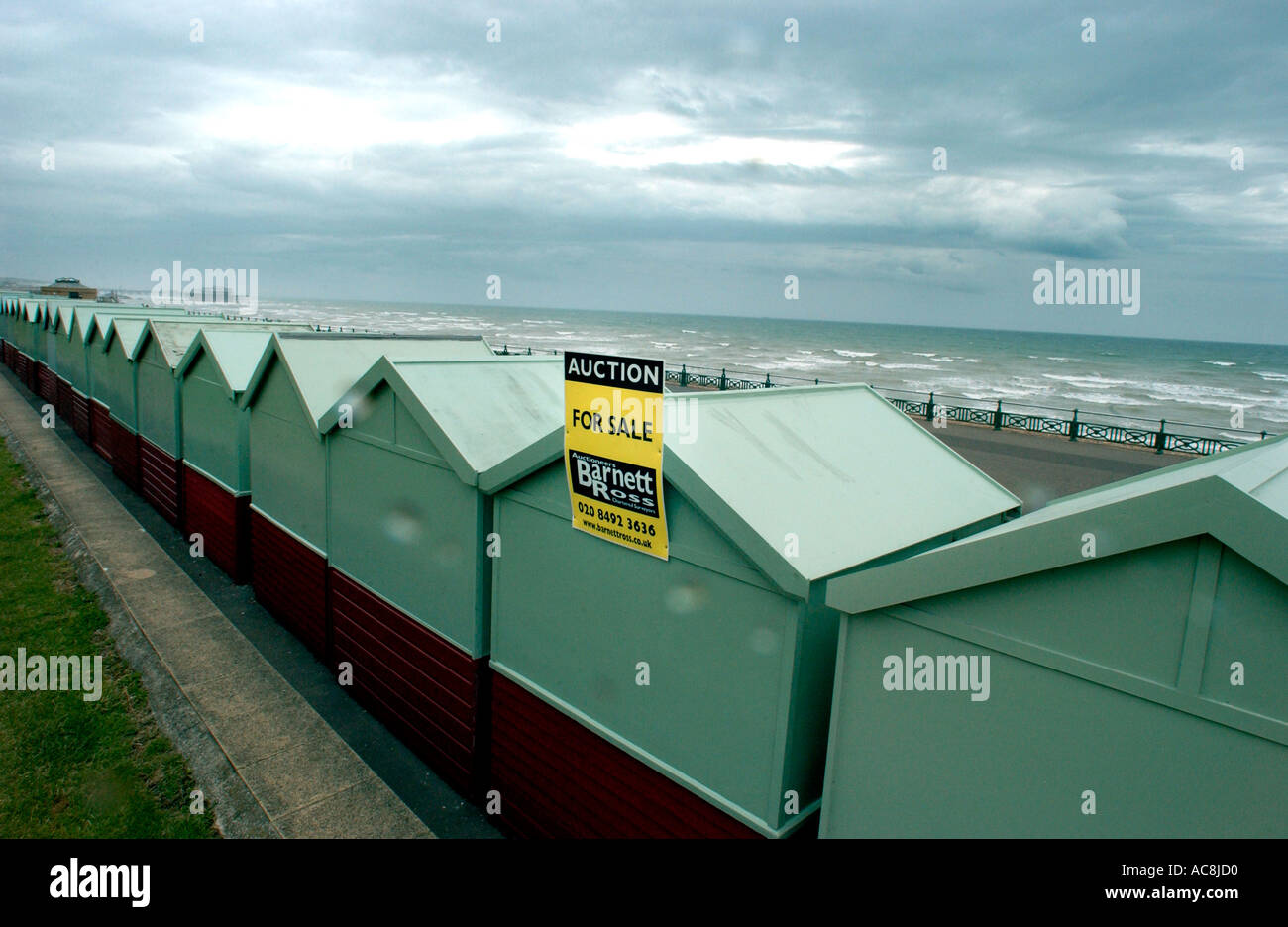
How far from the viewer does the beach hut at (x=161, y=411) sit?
1791cm

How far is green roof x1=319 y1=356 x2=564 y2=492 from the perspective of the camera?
791cm

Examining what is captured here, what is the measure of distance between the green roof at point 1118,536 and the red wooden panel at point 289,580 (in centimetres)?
936

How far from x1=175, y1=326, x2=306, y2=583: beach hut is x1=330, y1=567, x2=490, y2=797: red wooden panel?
457 cm

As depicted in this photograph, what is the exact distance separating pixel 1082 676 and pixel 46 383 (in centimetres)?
4146

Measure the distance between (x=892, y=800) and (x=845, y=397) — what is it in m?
4.96

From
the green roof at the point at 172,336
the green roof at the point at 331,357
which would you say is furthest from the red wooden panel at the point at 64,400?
the green roof at the point at 331,357

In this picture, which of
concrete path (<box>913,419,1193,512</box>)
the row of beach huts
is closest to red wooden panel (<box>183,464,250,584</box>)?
the row of beach huts

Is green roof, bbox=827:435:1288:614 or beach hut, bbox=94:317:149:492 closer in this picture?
green roof, bbox=827:435:1288:614

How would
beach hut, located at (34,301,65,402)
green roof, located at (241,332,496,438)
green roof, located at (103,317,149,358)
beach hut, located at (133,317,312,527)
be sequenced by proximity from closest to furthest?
1. green roof, located at (241,332,496,438)
2. beach hut, located at (133,317,312,527)
3. green roof, located at (103,317,149,358)
4. beach hut, located at (34,301,65,402)

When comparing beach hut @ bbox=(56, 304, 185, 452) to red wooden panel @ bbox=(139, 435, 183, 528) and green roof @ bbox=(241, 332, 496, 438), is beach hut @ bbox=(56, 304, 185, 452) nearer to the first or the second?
red wooden panel @ bbox=(139, 435, 183, 528)

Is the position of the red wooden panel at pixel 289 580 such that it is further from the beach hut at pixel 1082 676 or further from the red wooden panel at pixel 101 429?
the red wooden panel at pixel 101 429
